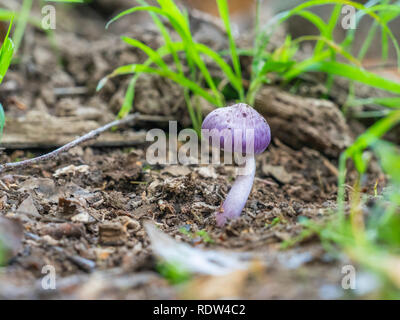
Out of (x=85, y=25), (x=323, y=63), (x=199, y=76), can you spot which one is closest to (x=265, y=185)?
(x=323, y=63)

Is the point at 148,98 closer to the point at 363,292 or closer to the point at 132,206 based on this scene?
the point at 132,206

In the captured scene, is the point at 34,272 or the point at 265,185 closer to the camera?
Result: the point at 34,272

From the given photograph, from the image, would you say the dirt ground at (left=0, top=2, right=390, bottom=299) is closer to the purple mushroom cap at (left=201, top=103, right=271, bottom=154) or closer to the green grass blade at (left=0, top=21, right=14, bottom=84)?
the purple mushroom cap at (left=201, top=103, right=271, bottom=154)

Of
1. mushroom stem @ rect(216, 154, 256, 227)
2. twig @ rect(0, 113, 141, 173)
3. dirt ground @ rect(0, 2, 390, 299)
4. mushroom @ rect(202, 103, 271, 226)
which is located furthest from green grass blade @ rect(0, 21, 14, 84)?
mushroom stem @ rect(216, 154, 256, 227)

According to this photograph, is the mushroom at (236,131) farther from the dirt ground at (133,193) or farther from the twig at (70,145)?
the twig at (70,145)

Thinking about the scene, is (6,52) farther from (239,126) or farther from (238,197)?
(238,197)

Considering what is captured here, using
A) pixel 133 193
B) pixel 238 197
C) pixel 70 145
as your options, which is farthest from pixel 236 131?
pixel 70 145
